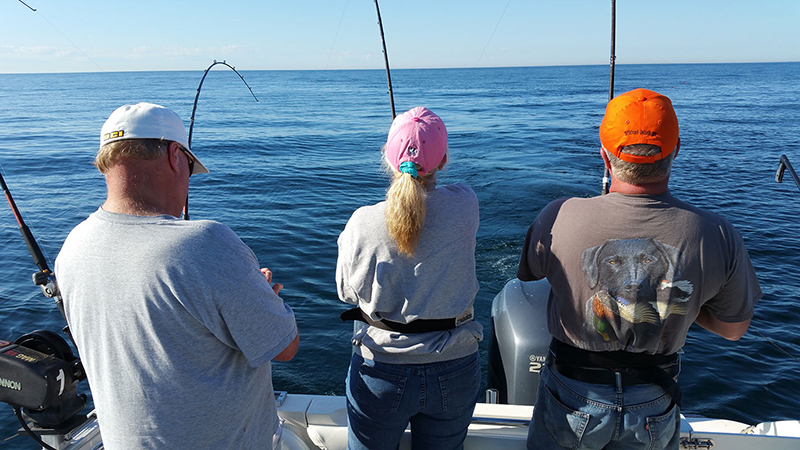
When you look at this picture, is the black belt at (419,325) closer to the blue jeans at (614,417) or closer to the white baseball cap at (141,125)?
the blue jeans at (614,417)

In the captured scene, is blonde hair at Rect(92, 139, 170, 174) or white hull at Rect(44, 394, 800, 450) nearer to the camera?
blonde hair at Rect(92, 139, 170, 174)

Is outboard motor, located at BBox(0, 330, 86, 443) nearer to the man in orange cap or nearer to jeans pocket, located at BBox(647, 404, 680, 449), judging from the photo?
the man in orange cap

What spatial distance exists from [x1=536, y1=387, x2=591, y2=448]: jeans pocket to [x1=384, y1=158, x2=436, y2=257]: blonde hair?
735 millimetres

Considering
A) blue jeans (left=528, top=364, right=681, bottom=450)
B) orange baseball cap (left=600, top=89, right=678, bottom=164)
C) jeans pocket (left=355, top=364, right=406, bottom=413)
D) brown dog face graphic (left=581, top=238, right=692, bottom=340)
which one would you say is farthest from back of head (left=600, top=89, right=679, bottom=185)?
jeans pocket (left=355, top=364, right=406, bottom=413)

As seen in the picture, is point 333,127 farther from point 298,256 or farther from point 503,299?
point 503,299

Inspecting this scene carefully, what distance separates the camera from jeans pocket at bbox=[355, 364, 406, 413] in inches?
64.9

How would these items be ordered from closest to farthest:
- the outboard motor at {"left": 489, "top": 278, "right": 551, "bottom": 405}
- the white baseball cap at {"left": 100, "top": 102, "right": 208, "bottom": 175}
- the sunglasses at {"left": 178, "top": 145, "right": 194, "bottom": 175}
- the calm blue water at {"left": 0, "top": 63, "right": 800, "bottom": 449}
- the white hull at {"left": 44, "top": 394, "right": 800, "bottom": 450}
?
1. the white baseball cap at {"left": 100, "top": 102, "right": 208, "bottom": 175}
2. the sunglasses at {"left": 178, "top": 145, "right": 194, "bottom": 175}
3. the white hull at {"left": 44, "top": 394, "right": 800, "bottom": 450}
4. the outboard motor at {"left": 489, "top": 278, "right": 551, "bottom": 405}
5. the calm blue water at {"left": 0, "top": 63, "right": 800, "bottom": 449}

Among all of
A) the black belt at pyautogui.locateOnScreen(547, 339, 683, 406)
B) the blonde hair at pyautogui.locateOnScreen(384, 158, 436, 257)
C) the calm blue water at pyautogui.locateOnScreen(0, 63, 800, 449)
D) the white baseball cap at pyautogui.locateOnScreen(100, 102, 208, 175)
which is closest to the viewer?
the white baseball cap at pyautogui.locateOnScreen(100, 102, 208, 175)

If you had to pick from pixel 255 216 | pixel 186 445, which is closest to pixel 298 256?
pixel 255 216

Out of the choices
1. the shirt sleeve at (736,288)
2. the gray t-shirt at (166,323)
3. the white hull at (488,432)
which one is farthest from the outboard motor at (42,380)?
the shirt sleeve at (736,288)

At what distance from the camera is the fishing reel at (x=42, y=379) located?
165cm

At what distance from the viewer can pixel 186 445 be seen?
4.34 ft

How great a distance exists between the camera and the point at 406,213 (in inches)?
58.5

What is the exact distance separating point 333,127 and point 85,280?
2282 centimetres
